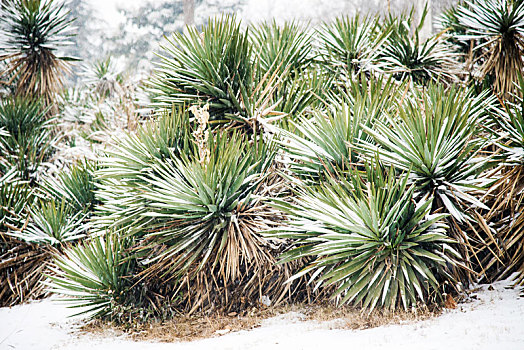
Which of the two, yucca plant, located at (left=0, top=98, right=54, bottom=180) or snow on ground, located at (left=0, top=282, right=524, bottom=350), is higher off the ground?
yucca plant, located at (left=0, top=98, right=54, bottom=180)

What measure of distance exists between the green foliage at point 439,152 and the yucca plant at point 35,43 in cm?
718

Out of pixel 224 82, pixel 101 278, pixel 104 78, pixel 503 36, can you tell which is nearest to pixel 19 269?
pixel 101 278

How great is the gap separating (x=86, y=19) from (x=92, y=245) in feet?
97.8

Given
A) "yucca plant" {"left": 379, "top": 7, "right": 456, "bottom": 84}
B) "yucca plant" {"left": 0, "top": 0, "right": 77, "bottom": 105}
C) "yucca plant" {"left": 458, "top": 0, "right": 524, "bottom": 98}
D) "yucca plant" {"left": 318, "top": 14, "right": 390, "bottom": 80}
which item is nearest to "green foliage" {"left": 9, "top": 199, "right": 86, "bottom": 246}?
"yucca plant" {"left": 0, "top": 0, "right": 77, "bottom": 105}

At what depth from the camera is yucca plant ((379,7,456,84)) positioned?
6148 mm

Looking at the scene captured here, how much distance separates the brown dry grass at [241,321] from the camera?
12.1 ft

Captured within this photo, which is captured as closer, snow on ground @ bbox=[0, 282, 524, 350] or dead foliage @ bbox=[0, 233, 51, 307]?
snow on ground @ bbox=[0, 282, 524, 350]

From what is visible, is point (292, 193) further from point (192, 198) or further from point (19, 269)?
point (19, 269)

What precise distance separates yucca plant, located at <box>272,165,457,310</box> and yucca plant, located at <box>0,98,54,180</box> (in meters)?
5.84

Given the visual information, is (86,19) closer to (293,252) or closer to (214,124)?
(214,124)

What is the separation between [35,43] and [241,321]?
7083 millimetres

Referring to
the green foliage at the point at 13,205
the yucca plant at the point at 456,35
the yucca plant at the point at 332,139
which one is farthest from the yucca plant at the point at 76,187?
the yucca plant at the point at 456,35

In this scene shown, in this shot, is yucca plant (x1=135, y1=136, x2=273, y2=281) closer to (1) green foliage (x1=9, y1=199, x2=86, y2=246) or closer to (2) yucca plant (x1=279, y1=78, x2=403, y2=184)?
(2) yucca plant (x1=279, y1=78, x2=403, y2=184)

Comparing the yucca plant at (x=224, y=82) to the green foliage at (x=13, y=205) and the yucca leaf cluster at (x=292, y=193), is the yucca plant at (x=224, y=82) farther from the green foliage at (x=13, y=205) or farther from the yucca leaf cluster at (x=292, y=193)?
the green foliage at (x=13, y=205)
